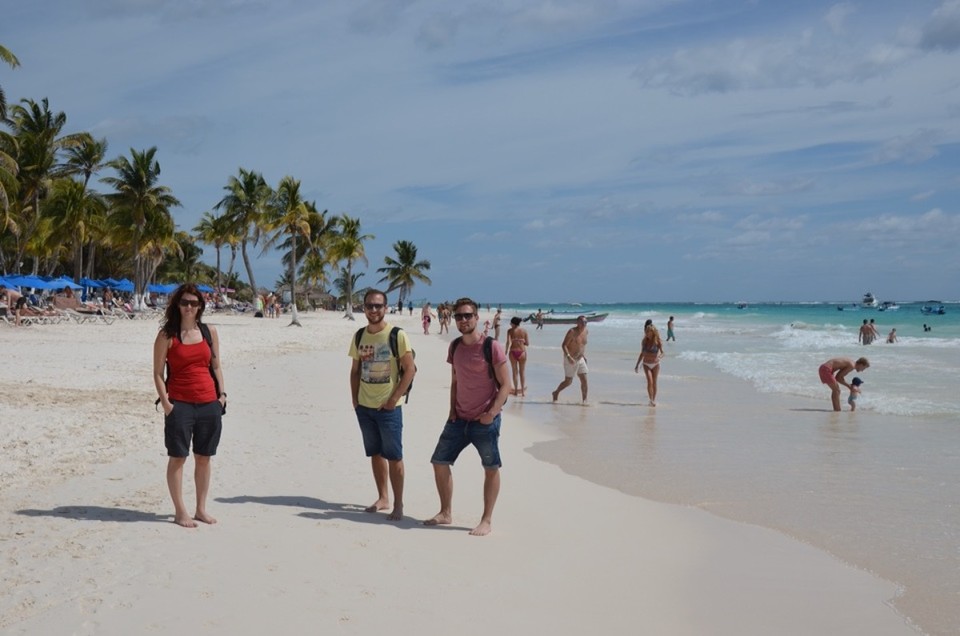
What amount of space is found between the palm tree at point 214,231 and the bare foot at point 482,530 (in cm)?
4605

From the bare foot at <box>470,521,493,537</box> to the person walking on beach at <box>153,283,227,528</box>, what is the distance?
1.67 m

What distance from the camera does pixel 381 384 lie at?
5.80m

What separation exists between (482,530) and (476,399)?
0.86m

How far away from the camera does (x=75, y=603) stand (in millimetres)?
4051

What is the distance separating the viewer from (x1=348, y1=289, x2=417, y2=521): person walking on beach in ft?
19.0

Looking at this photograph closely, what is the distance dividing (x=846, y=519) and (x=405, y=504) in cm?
334

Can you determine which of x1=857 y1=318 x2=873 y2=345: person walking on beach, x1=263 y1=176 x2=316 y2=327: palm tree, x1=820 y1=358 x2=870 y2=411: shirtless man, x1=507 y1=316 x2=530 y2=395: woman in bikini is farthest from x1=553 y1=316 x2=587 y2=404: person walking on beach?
x1=263 y1=176 x2=316 y2=327: palm tree

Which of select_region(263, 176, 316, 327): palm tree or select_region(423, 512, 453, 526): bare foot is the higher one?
select_region(263, 176, 316, 327): palm tree

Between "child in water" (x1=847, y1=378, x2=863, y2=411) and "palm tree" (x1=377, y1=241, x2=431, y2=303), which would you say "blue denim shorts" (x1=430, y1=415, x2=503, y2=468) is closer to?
"child in water" (x1=847, y1=378, x2=863, y2=411)

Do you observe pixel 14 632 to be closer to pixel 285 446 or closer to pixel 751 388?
pixel 285 446

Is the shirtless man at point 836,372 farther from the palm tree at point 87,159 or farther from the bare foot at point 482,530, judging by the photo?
the palm tree at point 87,159

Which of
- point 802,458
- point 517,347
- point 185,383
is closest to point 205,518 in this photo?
point 185,383

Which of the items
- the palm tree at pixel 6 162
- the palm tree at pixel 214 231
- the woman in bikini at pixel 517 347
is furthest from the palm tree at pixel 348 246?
the woman in bikini at pixel 517 347

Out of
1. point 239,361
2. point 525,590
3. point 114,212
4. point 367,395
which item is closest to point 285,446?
point 367,395
